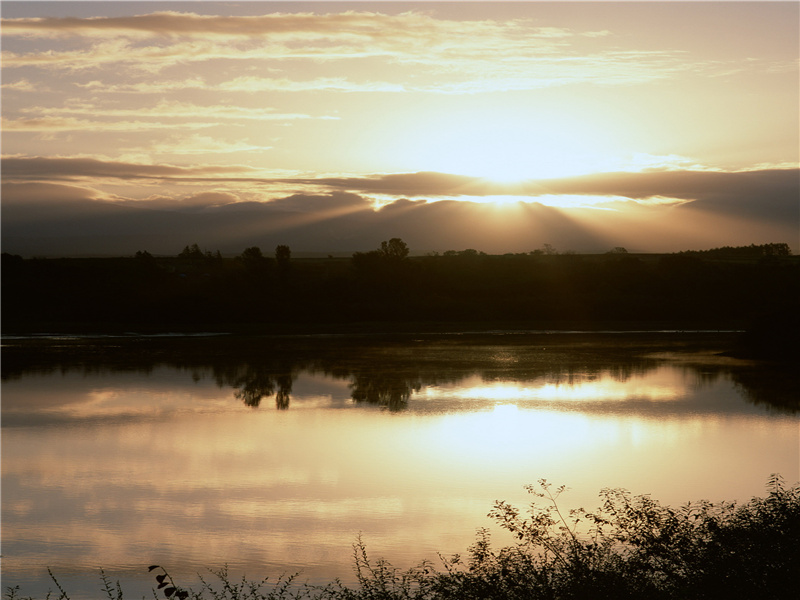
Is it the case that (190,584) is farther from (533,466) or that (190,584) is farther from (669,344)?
(669,344)

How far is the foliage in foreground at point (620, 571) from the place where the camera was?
748 centimetres

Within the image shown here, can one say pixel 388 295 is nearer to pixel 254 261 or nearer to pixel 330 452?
pixel 254 261

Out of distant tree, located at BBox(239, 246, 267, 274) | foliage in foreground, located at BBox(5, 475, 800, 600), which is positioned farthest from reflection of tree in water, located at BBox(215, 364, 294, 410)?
distant tree, located at BBox(239, 246, 267, 274)

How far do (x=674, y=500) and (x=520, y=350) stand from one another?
20814 mm

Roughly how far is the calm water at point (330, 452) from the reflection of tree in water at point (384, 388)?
93 millimetres

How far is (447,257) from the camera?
66.9 m

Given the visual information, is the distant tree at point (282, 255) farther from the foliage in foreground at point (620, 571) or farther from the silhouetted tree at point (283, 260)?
the foliage in foreground at point (620, 571)

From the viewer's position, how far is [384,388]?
22.3 metres

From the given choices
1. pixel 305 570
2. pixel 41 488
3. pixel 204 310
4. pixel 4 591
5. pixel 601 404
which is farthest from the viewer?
pixel 204 310

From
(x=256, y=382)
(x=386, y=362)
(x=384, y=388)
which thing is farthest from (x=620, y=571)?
(x=386, y=362)

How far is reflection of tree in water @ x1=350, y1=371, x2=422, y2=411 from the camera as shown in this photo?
20.2 metres

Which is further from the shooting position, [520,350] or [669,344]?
[669,344]

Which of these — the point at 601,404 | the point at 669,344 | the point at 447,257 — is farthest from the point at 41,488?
the point at 447,257

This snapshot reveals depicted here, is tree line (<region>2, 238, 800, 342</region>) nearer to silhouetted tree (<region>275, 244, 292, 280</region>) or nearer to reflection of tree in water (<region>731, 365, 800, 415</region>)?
silhouetted tree (<region>275, 244, 292, 280</region>)
